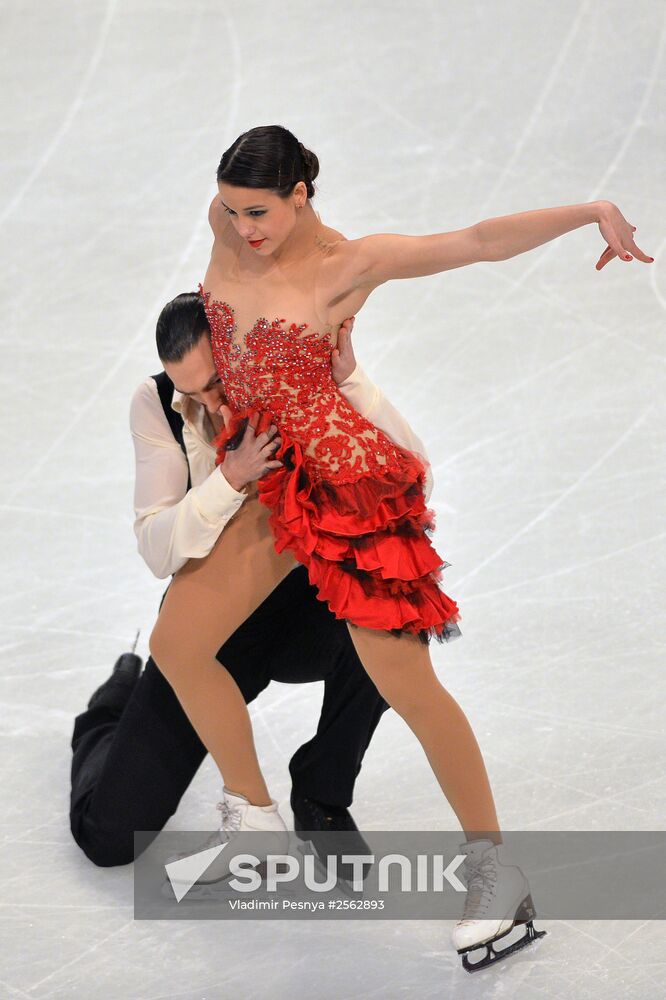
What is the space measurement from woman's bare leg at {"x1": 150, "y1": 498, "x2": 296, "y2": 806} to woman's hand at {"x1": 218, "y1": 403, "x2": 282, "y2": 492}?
12 cm

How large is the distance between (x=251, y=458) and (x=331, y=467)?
0.48 ft

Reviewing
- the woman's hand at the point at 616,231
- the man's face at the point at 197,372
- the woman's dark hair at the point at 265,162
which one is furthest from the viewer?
the man's face at the point at 197,372

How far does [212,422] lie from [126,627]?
103cm

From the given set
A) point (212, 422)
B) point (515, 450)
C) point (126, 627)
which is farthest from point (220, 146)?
point (212, 422)

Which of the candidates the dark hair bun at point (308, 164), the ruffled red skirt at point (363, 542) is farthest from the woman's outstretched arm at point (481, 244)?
the ruffled red skirt at point (363, 542)

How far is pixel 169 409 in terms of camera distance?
268 centimetres

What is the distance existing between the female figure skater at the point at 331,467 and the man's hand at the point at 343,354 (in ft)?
0.06

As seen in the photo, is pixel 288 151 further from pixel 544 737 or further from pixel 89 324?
pixel 89 324

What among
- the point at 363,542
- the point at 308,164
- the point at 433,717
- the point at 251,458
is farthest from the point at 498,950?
the point at 308,164

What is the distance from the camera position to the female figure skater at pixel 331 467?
2.37 m

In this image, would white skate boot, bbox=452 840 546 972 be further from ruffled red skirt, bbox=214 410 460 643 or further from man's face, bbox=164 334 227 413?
man's face, bbox=164 334 227 413

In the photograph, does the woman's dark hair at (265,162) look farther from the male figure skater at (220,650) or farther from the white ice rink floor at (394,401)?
the white ice rink floor at (394,401)

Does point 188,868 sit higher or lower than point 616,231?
lower

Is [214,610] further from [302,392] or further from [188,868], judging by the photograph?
[188,868]
